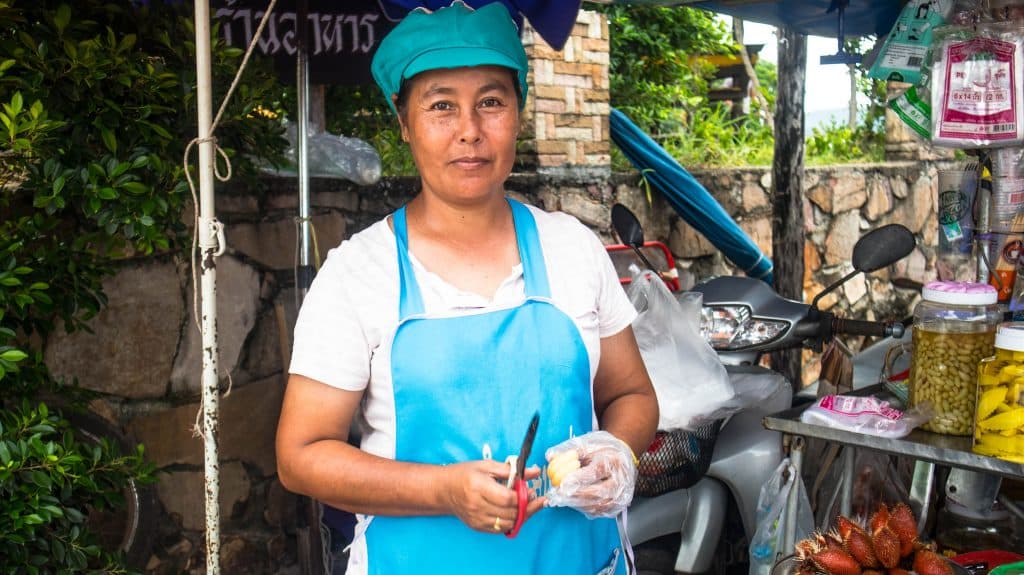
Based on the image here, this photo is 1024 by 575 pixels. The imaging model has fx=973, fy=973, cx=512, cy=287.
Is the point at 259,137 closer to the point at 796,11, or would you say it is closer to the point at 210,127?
the point at 210,127

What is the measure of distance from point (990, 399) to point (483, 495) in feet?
3.30

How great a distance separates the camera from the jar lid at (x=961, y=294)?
1.96m

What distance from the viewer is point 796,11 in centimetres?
→ 356

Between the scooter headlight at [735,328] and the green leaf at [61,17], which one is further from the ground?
the green leaf at [61,17]

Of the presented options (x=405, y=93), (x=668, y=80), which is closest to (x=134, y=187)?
(x=405, y=93)

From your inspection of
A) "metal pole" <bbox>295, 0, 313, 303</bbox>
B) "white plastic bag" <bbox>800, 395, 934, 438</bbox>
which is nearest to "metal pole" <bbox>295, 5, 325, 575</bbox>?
"metal pole" <bbox>295, 0, 313, 303</bbox>

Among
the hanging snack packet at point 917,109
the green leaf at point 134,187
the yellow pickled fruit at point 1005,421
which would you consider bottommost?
the yellow pickled fruit at point 1005,421

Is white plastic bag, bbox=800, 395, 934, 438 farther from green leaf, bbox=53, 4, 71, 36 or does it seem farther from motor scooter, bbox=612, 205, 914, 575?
green leaf, bbox=53, 4, 71, 36

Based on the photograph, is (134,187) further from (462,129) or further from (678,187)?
(678,187)

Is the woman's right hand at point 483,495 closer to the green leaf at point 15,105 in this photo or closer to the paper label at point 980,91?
the green leaf at point 15,105

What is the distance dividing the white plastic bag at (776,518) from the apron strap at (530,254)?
0.86 metres

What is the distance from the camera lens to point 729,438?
2850 millimetres

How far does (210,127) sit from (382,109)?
2931 mm

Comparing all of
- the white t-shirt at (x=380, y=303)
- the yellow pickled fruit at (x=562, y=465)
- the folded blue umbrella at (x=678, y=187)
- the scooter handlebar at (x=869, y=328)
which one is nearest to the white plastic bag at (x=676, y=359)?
the scooter handlebar at (x=869, y=328)
